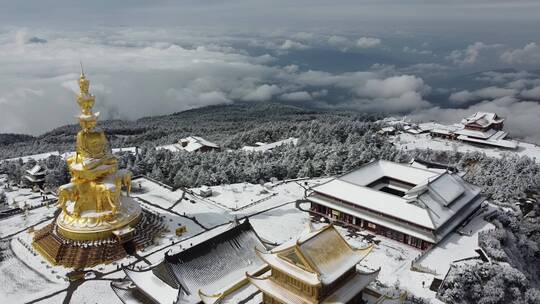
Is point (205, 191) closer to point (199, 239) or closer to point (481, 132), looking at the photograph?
point (199, 239)

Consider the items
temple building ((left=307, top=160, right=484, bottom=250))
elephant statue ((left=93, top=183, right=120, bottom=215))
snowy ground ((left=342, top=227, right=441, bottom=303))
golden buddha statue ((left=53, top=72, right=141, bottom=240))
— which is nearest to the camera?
snowy ground ((left=342, top=227, right=441, bottom=303))

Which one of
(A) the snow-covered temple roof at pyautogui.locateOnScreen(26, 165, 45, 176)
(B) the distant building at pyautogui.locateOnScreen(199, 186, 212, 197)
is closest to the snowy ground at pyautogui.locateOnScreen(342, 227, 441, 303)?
(B) the distant building at pyautogui.locateOnScreen(199, 186, 212, 197)

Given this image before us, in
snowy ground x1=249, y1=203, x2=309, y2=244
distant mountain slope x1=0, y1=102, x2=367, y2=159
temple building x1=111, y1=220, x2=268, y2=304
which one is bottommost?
distant mountain slope x1=0, y1=102, x2=367, y2=159

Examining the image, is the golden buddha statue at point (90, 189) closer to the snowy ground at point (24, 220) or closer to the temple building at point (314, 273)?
the snowy ground at point (24, 220)

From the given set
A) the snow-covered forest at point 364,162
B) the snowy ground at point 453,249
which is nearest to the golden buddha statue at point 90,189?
the snow-covered forest at point 364,162

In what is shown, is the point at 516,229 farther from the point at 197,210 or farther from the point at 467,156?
the point at 197,210

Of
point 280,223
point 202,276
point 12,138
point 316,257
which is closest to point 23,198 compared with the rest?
point 280,223

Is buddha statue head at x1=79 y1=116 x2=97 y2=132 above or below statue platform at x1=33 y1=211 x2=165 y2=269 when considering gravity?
above

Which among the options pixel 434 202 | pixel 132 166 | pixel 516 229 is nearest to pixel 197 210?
pixel 132 166

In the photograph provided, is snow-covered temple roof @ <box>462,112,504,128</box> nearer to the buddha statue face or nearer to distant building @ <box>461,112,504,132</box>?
distant building @ <box>461,112,504,132</box>
